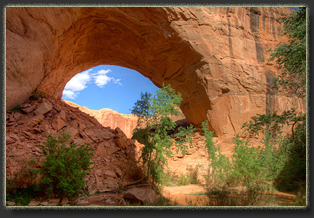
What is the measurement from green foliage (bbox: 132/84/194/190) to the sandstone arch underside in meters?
3.68

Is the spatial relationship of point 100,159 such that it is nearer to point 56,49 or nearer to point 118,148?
point 118,148

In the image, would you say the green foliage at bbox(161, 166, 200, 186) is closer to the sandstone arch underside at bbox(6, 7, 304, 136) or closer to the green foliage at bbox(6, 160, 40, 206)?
the sandstone arch underside at bbox(6, 7, 304, 136)

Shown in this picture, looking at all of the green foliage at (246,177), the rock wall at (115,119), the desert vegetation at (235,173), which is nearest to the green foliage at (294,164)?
the desert vegetation at (235,173)

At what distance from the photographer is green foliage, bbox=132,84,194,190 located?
21.2ft

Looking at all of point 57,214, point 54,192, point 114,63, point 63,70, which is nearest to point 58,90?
point 63,70

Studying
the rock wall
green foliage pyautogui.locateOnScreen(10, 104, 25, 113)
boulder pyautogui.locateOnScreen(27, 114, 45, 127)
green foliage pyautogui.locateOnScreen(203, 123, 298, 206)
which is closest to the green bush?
green foliage pyautogui.locateOnScreen(203, 123, 298, 206)

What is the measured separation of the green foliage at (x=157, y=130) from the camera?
6469 mm

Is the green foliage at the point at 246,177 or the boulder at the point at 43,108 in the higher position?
the boulder at the point at 43,108

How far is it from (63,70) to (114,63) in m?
3.15

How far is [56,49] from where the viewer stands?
8141 mm

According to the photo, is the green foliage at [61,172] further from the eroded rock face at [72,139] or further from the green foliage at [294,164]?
the green foliage at [294,164]

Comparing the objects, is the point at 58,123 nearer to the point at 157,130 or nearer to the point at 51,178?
the point at 51,178

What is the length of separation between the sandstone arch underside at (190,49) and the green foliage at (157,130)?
3682 mm

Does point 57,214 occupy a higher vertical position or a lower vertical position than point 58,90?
lower
